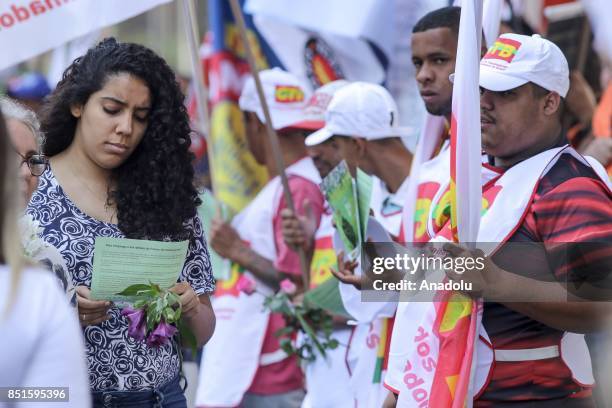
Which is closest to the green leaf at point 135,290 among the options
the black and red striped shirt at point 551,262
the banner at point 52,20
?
the black and red striped shirt at point 551,262

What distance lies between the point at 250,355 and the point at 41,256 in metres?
3.16

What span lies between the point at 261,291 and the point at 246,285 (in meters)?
0.10

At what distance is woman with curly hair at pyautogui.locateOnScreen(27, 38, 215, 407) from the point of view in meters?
4.05

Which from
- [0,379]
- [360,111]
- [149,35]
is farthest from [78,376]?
[149,35]

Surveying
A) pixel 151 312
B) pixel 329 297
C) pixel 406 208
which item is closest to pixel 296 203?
pixel 329 297

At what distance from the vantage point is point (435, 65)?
17.1ft

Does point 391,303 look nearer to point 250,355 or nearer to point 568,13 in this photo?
point 250,355

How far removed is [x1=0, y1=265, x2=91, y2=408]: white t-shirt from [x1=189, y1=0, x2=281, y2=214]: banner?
210 inches

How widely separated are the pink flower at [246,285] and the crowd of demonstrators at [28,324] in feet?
14.0

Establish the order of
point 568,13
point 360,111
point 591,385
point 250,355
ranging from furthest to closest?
1. point 568,13
2. point 250,355
3. point 360,111
4. point 591,385

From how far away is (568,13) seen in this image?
8180mm

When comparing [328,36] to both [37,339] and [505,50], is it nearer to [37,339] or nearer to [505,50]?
[505,50]

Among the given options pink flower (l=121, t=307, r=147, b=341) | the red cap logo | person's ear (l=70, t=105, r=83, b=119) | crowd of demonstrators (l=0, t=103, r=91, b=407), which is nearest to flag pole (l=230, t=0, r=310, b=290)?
person's ear (l=70, t=105, r=83, b=119)

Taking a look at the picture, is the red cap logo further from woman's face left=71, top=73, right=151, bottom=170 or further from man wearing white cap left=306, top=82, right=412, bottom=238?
man wearing white cap left=306, top=82, right=412, bottom=238
